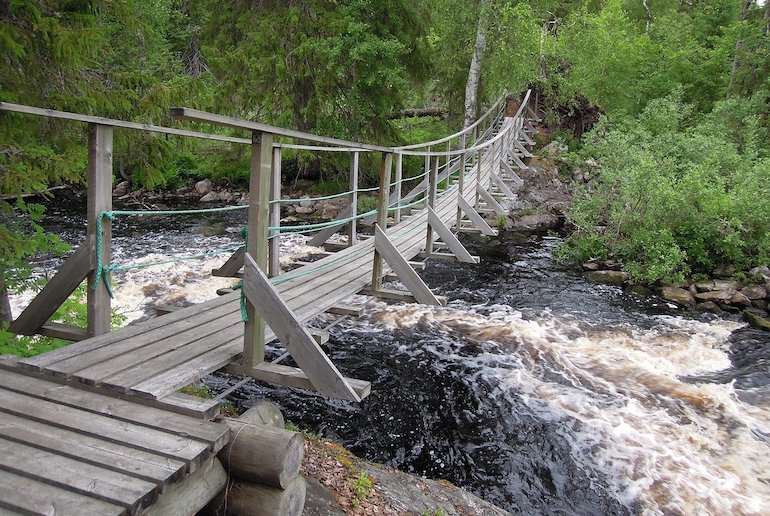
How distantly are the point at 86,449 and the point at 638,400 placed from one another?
6.05 m

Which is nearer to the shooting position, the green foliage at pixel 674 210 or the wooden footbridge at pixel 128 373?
the wooden footbridge at pixel 128 373

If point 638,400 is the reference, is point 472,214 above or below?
above

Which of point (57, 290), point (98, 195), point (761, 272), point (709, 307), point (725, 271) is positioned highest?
point (98, 195)

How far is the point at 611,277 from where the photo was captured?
11578mm

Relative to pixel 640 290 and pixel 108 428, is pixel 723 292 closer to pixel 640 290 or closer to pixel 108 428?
pixel 640 290

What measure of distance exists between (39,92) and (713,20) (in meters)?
25.1

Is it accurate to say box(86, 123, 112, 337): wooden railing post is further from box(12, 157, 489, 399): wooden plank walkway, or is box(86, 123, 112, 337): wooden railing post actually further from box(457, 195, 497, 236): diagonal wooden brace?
box(457, 195, 497, 236): diagonal wooden brace

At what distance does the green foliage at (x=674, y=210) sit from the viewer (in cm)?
1118

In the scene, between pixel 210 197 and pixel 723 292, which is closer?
pixel 723 292

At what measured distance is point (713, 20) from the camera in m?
22.2

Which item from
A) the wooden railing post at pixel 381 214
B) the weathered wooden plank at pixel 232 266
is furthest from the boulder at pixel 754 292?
the weathered wooden plank at pixel 232 266

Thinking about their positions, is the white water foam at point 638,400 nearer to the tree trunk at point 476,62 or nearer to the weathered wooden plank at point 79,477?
the weathered wooden plank at point 79,477

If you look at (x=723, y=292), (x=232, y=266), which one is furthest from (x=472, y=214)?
(x=723, y=292)

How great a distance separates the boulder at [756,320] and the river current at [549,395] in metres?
0.25
